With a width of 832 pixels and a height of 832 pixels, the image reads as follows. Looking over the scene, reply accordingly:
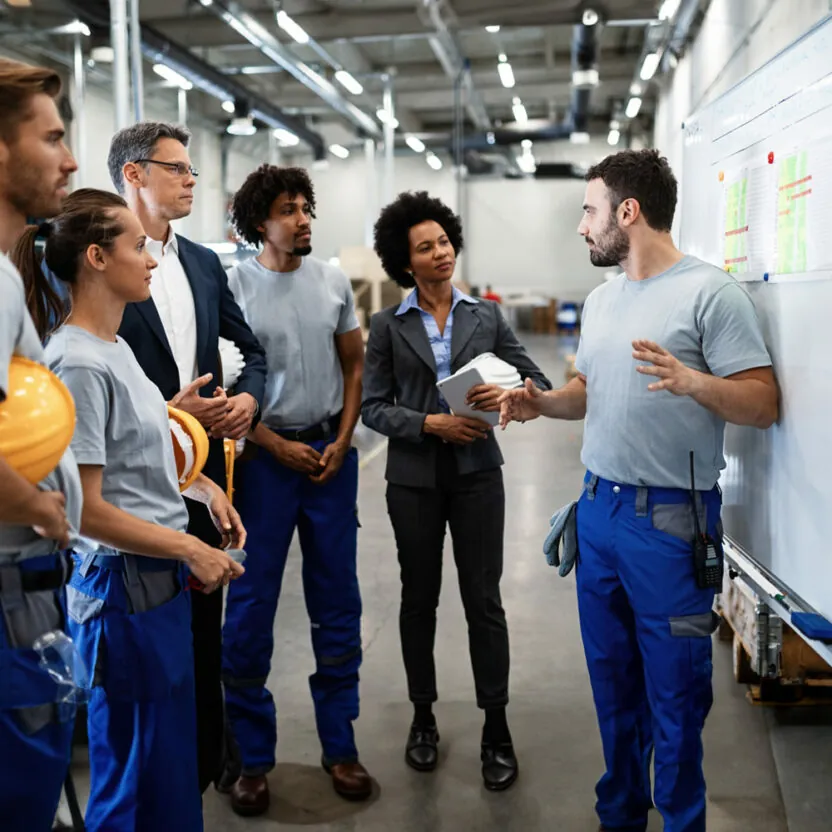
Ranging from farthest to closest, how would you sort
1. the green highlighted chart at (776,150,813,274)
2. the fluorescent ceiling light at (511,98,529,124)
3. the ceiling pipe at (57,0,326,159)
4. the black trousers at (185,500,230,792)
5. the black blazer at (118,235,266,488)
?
the fluorescent ceiling light at (511,98,529,124) < the ceiling pipe at (57,0,326,159) < the black trousers at (185,500,230,792) < the black blazer at (118,235,266,488) < the green highlighted chart at (776,150,813,274)

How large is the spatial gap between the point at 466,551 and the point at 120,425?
1336mm

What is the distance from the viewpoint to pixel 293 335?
105 inches

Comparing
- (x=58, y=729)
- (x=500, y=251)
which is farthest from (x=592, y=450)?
(x=500, y=251)

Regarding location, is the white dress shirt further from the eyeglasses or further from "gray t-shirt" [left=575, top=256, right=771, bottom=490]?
"gray t-shirt" [left=575, top=256, right=771, bottom=490]

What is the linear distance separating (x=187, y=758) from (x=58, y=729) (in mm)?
504

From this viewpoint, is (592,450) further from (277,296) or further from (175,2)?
(175,2)

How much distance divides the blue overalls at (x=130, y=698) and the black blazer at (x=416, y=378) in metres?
1.04

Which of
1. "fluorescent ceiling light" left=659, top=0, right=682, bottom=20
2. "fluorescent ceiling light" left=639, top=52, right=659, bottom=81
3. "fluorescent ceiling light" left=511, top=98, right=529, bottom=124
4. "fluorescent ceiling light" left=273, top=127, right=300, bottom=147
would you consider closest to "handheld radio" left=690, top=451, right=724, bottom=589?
"fluorescent ceiling light" left=659, top=0, right=682, bottom=20

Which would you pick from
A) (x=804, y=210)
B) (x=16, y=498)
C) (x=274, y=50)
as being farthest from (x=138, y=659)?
(x=274, y=50)

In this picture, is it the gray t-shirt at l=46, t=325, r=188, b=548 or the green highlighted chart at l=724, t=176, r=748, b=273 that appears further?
the green highlighted chart at l=724, t=176, r=748, b=273

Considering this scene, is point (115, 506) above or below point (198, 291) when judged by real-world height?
below

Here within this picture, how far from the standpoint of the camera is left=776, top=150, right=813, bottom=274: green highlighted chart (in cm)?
180

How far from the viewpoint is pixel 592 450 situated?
7.18 feet

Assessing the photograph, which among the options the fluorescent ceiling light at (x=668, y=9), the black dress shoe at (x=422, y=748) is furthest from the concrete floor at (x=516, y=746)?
the fluorescent ceiling light at (x=668, y=9)
